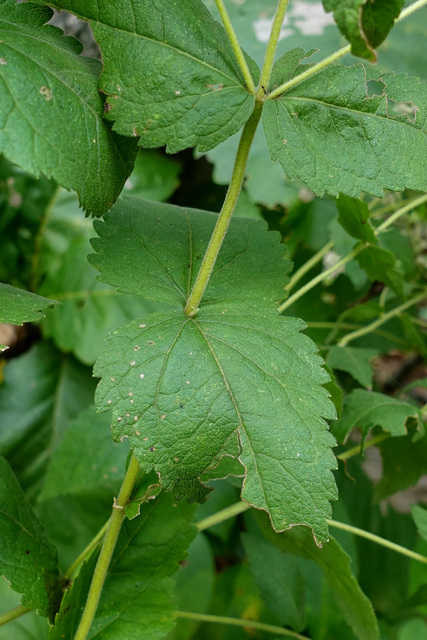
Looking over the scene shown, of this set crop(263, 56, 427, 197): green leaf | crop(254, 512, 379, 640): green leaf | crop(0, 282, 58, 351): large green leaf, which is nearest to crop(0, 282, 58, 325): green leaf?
crop(0, 282, 58, 351): large green leaf

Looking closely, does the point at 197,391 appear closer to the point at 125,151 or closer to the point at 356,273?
the point at 125,151

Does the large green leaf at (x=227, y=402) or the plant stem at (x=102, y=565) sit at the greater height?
the large green leaf at (x=227, y=402)

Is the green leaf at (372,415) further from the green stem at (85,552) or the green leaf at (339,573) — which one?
the green stem at (85,552)

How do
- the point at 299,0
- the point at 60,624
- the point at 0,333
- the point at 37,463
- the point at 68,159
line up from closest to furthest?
the point at 68,159, the point at 60,624, the point at 37,463, the point at 0,333, the point at 299,0

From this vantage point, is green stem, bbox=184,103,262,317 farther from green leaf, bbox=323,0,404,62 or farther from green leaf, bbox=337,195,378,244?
green leaf, bbox=337,195,378,244

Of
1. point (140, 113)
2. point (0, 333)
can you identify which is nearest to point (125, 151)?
point (140, 113)

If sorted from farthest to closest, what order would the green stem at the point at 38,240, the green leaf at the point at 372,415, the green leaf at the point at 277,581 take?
the green stem at the point at 38,240
the green leaf at the point at 277,581
the green leaf at the point at 372,415

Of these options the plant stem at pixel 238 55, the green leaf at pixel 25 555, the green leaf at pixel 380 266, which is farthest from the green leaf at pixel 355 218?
the green leaf at pixel 25 555
